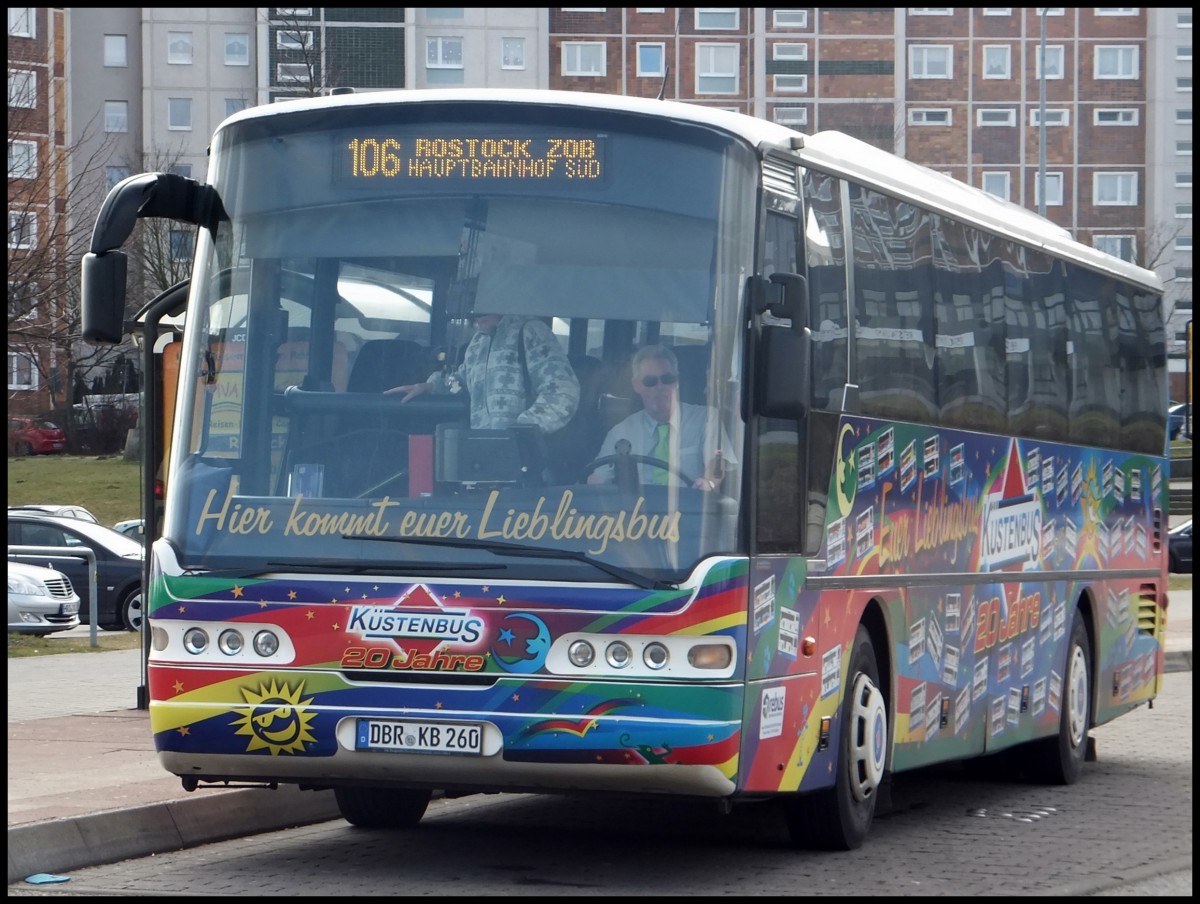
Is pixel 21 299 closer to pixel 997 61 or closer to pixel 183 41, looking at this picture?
pixel 183 41

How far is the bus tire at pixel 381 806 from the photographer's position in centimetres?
1019

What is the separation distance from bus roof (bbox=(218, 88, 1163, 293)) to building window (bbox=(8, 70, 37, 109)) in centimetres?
1656

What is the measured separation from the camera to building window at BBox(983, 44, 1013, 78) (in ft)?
321

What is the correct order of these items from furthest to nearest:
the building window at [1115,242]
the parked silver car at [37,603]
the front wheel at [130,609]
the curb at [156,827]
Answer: the building window at [1115,242] → the front wheel at [130,609] → the parked silver car at [37,603] → the curb at [156,827]

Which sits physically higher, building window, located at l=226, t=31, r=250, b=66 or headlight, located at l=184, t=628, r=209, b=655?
building window, located at l=226, t=31, r=250, b=66

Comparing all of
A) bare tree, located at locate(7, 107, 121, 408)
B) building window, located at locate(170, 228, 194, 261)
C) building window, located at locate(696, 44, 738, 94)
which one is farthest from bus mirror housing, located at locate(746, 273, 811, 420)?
building window, located at locate(696, 44, 738, 94)

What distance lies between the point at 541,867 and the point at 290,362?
7.62 feet

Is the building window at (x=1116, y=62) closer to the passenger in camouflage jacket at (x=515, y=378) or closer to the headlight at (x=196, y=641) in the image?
the passenger in camouflage jacket at (x=515, y=378)

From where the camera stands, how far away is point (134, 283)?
52156 millimetres

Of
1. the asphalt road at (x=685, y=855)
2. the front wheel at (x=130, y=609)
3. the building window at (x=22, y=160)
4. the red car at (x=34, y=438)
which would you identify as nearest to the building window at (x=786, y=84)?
the red car at (x=34, y=438)

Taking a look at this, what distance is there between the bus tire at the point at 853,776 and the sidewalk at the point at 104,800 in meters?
2.64

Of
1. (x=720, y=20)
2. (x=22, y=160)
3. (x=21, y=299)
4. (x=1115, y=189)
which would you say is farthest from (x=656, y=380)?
(x=1115, y=189)

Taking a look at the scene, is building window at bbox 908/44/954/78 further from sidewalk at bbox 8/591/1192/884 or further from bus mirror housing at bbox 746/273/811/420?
bus mirror housing at bbox 746/273/811/420

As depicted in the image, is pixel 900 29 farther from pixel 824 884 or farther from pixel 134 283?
pixel 824 884
